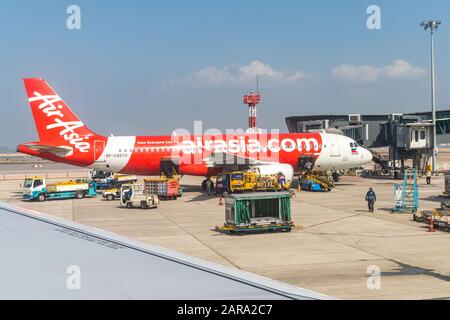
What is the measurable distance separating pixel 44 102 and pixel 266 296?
39866mm

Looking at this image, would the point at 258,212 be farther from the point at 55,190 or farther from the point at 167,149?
the point at 55,190

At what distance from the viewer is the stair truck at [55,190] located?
40.6 metres

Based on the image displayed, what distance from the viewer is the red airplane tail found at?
41641mm

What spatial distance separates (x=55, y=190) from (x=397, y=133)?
38.3 m

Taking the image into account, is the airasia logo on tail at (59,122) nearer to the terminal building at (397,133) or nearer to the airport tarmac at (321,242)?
the airport tarmac at (321,242)

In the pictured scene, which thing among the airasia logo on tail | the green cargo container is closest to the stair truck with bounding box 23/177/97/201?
the airasia logo on tail

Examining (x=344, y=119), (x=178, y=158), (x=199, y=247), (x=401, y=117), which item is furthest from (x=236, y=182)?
(x=344, y=119)

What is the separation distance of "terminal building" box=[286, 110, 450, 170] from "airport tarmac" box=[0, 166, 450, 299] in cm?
2050

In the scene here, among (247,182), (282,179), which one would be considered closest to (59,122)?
(247,182)

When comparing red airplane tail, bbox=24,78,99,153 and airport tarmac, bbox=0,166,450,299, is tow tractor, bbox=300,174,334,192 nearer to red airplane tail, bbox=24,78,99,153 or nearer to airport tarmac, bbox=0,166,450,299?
airport tarmac, bbox=0,166,450,299

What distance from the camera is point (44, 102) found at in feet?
137

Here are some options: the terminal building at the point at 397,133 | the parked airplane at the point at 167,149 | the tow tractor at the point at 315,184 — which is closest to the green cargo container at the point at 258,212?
the parked airplane at the point at 167,149

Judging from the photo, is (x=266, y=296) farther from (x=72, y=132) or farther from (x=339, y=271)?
(x=72, y=132)

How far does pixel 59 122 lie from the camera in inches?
1658
